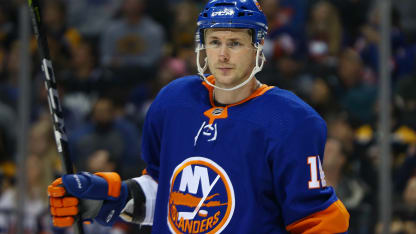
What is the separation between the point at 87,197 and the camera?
7.69 ft

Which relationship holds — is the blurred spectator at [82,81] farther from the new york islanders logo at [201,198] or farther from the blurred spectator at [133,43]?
the new york islanders logo at [201,198]

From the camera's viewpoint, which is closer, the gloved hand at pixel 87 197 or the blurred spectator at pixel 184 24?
the gloved hand at pixel 87 197

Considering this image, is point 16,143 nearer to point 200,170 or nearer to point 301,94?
point 301,94

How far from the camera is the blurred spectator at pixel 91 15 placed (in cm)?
525

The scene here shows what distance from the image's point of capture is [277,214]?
7.44 ft

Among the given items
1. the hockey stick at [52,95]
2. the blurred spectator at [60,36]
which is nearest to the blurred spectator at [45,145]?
the blurred spectator at [60,36]

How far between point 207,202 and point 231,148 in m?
0.18

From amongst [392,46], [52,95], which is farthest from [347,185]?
[52,95]

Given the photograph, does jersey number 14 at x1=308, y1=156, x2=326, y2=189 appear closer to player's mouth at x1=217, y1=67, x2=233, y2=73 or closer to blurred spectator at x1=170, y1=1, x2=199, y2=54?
player's mouth at x1=217, y1=67, x2=233, y2=73

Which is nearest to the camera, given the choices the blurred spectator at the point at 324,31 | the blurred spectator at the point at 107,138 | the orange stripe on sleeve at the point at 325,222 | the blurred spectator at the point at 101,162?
the orange stripe on sleeve at the point at 325,222

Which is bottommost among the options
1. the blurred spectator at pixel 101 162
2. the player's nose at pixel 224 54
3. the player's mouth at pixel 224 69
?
the blurred spectator at pixel 101 162

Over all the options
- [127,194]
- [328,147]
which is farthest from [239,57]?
[328,147]

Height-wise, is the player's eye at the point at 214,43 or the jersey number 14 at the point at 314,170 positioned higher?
the player's eye at the point at 214,43

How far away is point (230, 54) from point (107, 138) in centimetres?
266
